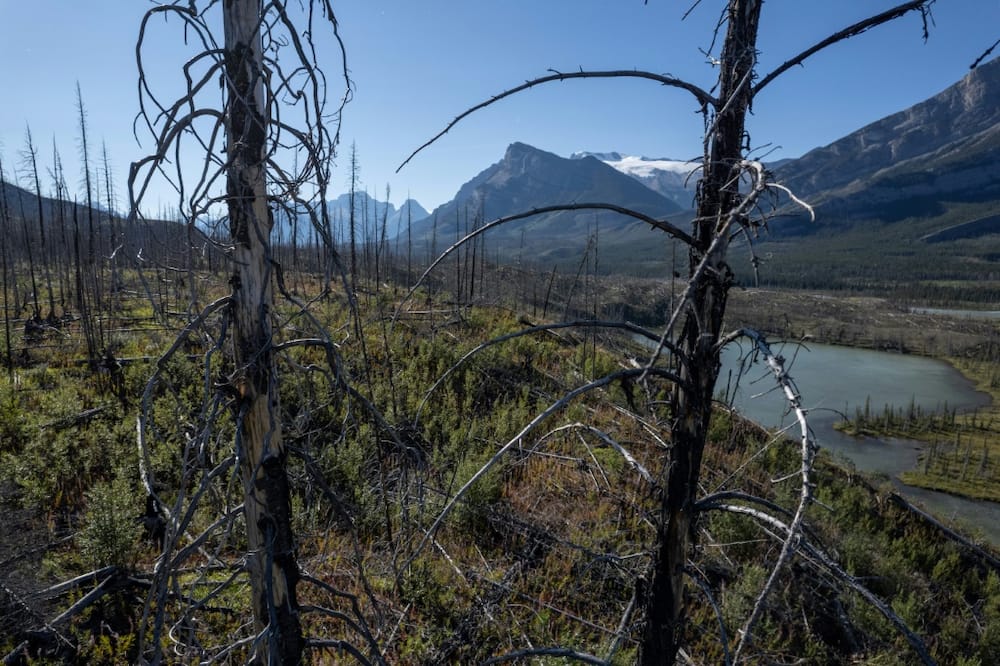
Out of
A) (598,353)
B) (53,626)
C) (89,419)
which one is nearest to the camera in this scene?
(53,626)

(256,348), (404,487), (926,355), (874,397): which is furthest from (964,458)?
(926,355)

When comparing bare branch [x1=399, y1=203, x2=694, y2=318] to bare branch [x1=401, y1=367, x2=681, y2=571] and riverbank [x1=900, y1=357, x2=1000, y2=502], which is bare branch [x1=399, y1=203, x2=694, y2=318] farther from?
riverbank [x1=900, y1=357, x2=1000, y2=502]

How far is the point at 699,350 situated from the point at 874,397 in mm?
49141

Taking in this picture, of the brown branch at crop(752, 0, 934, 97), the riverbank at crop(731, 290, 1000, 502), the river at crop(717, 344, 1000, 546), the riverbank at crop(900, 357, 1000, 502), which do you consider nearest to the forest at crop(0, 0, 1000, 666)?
the brown branch at crop(752, 0, 934, 97)

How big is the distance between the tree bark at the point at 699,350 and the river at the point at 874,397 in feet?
37.9

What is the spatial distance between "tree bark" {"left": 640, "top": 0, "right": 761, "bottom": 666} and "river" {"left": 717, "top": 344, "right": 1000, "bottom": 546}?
37.9 feet

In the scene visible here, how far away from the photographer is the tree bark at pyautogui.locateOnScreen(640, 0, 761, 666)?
1.57 metres

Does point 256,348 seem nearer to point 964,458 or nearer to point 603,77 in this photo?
point 603,77

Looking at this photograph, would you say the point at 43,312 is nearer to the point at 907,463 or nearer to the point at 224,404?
the point at 224,404

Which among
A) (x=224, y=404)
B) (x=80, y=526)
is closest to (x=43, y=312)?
(x=80, y=526)

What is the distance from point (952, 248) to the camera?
467ft

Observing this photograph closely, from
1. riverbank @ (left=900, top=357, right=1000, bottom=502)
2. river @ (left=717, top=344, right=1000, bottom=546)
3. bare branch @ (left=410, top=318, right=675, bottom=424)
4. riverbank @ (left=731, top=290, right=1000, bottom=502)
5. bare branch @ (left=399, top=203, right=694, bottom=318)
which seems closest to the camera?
bare branch @ (left=399, top=203, right=694, bottom=318)

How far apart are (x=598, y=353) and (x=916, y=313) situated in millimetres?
96088

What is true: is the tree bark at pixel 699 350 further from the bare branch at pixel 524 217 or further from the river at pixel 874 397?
the river at pixel 874 397
